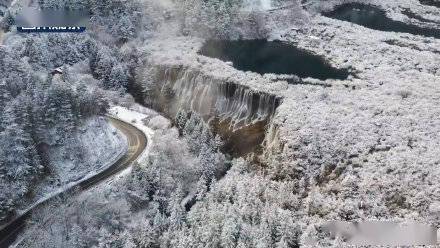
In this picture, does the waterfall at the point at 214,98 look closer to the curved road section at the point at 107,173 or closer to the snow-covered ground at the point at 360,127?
the snow-covered ground at the point at 360,127

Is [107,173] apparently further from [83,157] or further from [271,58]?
[271,58]

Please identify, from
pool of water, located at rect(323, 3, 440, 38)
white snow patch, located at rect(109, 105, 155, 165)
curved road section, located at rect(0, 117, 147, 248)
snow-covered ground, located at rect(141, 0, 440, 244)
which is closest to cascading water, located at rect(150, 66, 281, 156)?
snow-covered ground, located at rect(141, 0, 440, 244)

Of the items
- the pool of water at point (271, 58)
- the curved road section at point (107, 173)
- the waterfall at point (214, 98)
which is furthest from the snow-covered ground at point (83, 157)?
the pool of water at point (271, 58)

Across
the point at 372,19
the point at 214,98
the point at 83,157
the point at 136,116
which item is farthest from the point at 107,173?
the point at 372,19

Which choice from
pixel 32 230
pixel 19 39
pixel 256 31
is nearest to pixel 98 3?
pixel 19 39

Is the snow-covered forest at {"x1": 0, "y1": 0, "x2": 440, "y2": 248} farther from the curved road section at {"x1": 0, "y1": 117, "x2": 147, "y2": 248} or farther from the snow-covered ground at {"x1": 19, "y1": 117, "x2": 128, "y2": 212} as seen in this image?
the curved road section at {"x1": 0, "y1": 117, "x2": 147, "y2": 248}

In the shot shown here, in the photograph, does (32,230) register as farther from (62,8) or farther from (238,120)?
(62,8)
